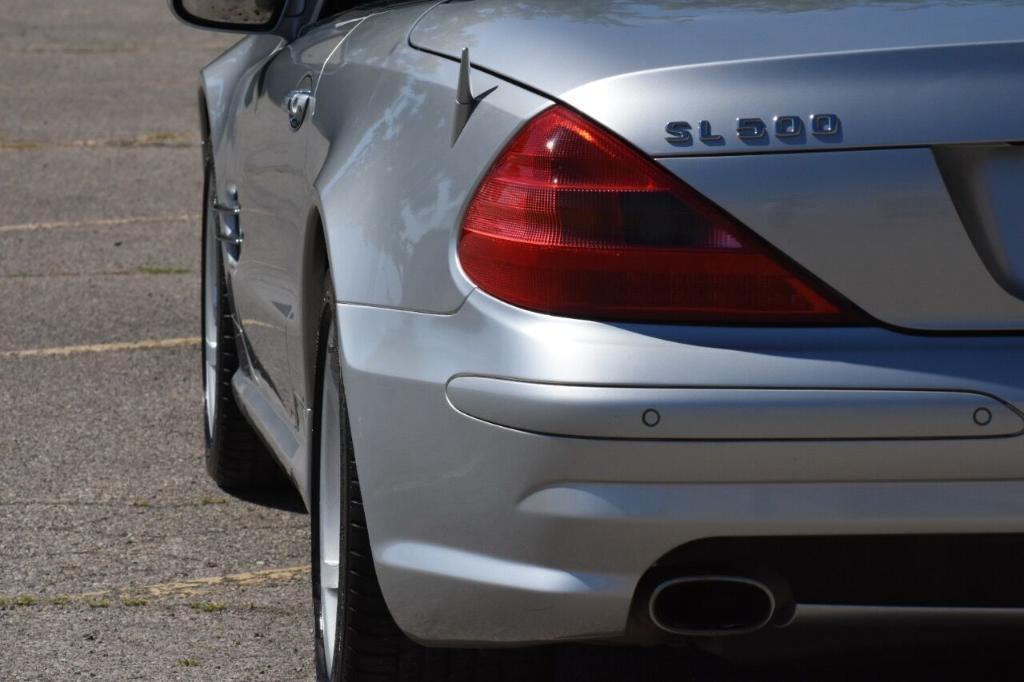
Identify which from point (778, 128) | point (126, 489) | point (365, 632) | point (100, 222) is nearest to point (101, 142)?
point (100, 222)

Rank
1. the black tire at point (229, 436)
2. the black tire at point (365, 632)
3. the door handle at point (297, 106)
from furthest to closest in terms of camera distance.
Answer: the black tire at point (229, 436) < the door handle at point (297, 106) < the black tire at point (365, 632)

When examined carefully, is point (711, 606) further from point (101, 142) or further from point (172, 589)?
point (101, 142)

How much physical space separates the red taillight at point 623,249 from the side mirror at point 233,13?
5.28 ft

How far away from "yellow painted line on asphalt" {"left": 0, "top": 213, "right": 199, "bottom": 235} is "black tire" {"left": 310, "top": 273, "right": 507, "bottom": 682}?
6.88 meters

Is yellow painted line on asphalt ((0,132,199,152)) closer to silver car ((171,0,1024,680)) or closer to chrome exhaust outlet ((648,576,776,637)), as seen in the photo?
silver car ((171,0,1024,680))

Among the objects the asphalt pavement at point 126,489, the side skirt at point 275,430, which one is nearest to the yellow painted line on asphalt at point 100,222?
the asphalt pavement at point 126,489

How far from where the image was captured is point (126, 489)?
206 inches

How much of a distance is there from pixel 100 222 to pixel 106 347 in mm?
3035

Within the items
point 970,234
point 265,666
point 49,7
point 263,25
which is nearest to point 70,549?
point 265,666

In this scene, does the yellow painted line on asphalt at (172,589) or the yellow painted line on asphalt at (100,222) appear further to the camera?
the yellow painted line on asphalt at (100,222)

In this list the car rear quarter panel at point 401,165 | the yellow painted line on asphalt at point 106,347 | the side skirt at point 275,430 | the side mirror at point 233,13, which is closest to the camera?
the car rear quarter panel at point 401,165

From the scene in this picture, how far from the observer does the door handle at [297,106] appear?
3.74m

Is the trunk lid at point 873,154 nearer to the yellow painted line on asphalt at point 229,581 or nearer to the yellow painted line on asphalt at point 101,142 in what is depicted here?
the yellow painted line on asphalt at point 229,581

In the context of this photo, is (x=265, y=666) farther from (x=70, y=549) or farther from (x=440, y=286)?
(x=440, y=286)
